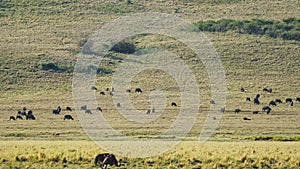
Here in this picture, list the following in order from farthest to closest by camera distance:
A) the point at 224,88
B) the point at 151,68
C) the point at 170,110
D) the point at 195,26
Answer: the point at 195,26 < the point at 151,68 < the point at 224,88 < the point at 170,110

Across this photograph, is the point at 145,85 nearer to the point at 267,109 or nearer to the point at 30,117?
the point at 267,109

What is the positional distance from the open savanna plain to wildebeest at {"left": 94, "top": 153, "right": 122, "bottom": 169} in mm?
356

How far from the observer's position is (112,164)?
22891mm

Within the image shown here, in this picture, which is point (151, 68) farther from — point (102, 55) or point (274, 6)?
point (274, 6)

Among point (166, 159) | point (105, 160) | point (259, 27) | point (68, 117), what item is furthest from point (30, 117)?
point (259, 27)

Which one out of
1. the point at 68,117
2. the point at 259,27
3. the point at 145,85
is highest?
the point at 259,27

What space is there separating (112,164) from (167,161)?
6.37 feet

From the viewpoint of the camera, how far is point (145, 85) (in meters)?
61.8

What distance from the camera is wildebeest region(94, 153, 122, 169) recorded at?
74.6ft

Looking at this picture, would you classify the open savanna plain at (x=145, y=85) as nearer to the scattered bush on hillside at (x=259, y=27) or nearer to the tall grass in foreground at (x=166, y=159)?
the tall grass in foreground at (x=166, y=159)

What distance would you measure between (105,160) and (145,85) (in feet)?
128

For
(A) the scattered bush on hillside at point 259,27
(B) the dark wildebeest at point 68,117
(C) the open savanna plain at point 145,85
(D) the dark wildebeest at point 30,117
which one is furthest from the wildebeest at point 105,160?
(A) the scattered bush on hillside at point 259,27

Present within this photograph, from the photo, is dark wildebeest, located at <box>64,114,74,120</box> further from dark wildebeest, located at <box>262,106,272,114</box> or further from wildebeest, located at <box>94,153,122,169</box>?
wildebeest, located at <box>94,153,122,169</box>

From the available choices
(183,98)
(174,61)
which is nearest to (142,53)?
(174,61)
